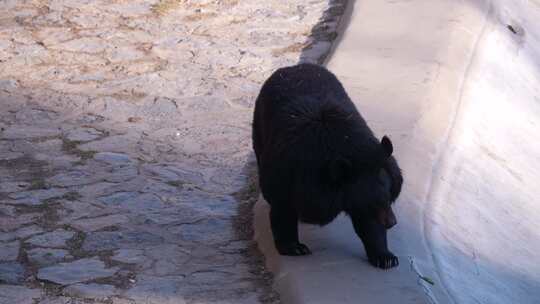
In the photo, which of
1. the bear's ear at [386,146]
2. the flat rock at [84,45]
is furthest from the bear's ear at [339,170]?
the flat rock at [84,45]

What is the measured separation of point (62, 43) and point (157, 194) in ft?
9.85

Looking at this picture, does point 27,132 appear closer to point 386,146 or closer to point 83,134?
point 83,134

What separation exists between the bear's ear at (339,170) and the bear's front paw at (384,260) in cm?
47

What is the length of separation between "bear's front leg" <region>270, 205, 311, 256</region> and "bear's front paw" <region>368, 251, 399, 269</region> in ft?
1.26

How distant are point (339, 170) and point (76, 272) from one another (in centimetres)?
150

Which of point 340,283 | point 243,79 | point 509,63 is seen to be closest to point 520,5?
point 509,63

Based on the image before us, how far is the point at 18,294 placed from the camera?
16.8 feet

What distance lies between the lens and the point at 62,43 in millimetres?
8898

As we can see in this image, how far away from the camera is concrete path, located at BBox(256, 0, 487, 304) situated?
5.02 metres

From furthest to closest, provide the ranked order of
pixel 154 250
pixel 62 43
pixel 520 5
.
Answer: pixel 520 5 → pixel 62 43 → pixel 154 250

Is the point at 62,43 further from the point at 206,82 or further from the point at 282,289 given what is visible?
the point at 282,289

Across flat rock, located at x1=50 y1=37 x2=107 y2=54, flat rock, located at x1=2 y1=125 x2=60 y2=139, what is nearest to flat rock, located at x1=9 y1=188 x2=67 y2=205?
flat rock, located at x1=2 y1=125 x2=60 y2=139

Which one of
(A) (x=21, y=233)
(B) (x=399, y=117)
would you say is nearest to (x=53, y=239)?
(A) (x=21, y=233)

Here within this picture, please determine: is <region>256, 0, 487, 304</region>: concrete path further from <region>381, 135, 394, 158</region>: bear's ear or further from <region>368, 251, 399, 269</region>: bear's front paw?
<region>381, 135, 394, 158</region>: bear's ear
